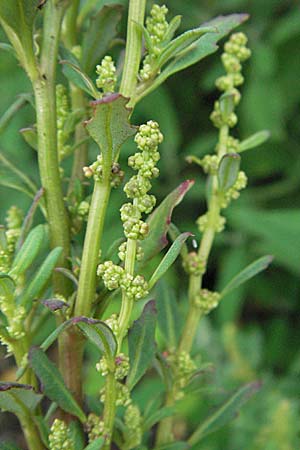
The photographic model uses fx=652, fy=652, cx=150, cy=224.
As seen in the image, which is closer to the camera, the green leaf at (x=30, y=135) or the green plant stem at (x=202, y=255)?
the green leaf at (x=30, y=135)

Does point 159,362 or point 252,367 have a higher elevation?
point 159,362

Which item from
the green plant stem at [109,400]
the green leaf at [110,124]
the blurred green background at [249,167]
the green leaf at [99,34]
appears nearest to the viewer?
the green leaf at [110,124]

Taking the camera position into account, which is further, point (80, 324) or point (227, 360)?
point (227, 360)

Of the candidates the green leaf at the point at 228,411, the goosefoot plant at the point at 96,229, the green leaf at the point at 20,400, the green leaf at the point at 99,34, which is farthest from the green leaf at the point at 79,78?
the green leaf at the point at 228,411

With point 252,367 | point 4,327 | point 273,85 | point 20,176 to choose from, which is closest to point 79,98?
point 20,176

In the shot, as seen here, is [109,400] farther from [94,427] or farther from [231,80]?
[231,80]

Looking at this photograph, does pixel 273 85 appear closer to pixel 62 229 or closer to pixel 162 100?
pixel 162 100

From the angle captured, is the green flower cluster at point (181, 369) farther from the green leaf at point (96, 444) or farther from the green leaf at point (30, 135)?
the green leaf at point (30, 135)
